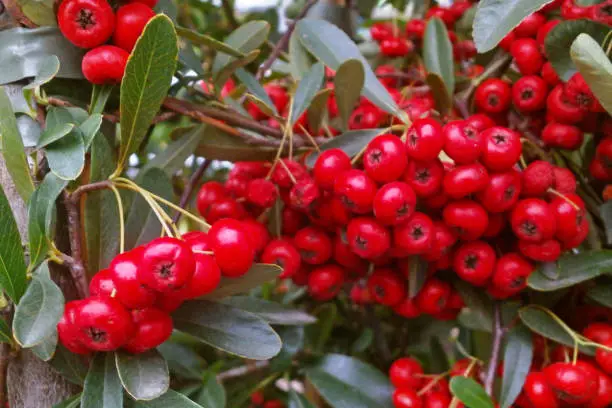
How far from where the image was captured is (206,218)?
87cm

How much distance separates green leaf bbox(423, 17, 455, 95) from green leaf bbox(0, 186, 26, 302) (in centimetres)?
58

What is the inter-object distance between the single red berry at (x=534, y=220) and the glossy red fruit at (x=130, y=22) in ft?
1.53

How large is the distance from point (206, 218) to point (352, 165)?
0.23m

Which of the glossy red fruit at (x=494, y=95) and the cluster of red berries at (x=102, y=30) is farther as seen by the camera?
the glossy red fruit at (x=494, y=95)

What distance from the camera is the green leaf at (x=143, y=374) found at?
1.90 ft

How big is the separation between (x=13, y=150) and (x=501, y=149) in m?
0.50

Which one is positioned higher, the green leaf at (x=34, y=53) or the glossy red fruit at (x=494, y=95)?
the green leaf at (x=34, y=53)

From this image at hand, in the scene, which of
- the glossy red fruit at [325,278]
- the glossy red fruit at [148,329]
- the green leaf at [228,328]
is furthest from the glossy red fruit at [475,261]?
the glossy red fruit at [148,329]

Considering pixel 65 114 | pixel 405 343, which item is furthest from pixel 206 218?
pixel 405 343

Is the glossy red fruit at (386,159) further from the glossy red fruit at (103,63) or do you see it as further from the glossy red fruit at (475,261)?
the glossy red fruit at (103,63)

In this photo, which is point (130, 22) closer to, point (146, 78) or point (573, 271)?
point (146, 78)

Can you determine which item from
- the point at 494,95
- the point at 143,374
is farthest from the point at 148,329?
the point at 494,95

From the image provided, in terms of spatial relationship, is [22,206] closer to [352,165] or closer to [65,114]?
[65,114]

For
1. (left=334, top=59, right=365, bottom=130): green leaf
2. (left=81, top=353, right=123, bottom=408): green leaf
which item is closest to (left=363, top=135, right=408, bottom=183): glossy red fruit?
(left=334, top=59, right=365, bottom=130): green leaf
